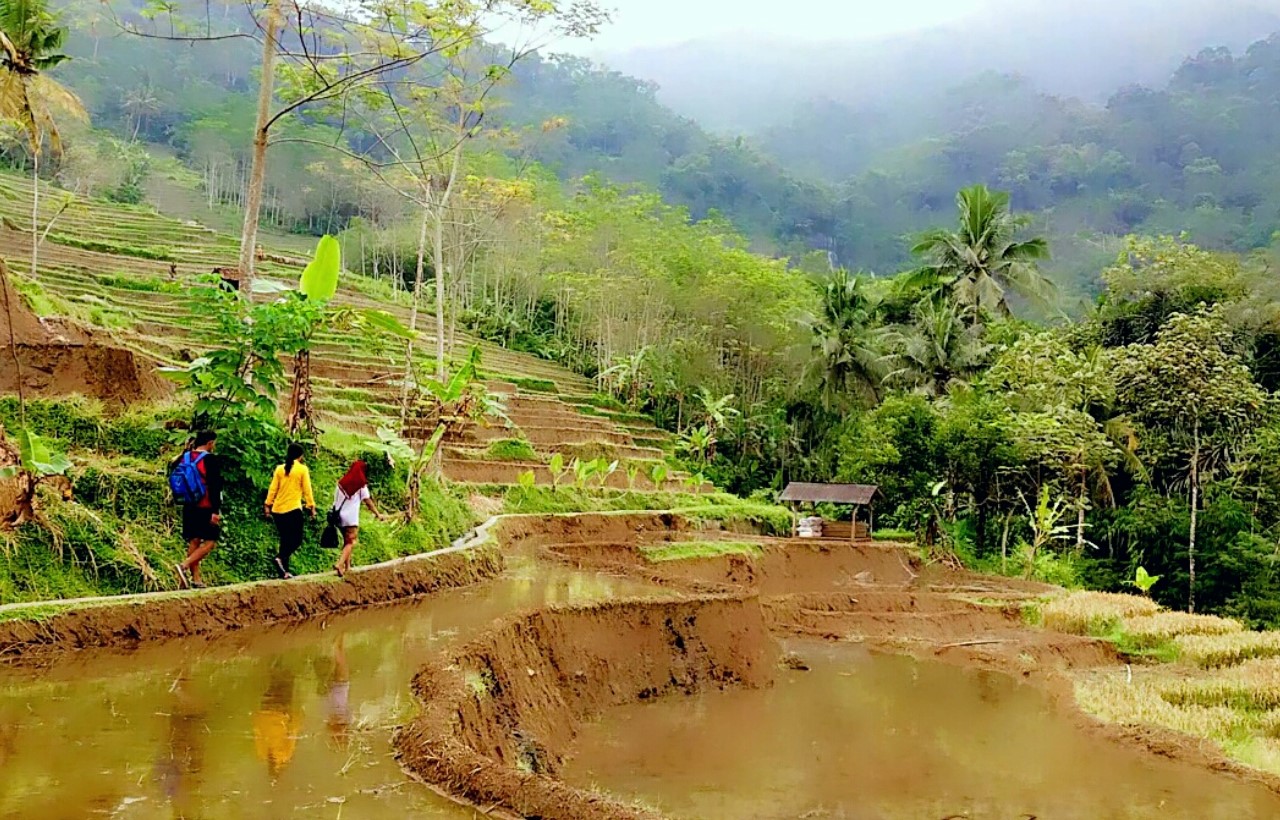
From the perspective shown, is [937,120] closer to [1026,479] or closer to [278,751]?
[1026,479]

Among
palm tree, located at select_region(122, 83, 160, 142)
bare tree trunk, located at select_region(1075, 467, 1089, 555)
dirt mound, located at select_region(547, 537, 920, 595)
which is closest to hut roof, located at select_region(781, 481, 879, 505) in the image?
dirt mound, located at select_region(547, 537, 920, 595)

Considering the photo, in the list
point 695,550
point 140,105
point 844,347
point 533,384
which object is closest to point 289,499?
point 695,550

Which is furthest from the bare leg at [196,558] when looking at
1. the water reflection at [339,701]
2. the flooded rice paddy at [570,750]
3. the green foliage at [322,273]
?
the green foliage at [322,273]

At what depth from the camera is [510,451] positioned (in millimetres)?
24109

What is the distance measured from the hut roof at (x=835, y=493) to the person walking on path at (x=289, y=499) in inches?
740

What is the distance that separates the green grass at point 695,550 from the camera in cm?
1697

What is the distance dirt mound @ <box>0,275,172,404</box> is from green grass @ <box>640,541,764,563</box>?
8.55 metres

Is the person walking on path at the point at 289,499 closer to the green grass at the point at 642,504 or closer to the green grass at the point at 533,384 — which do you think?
the green grass at the point at 642,504

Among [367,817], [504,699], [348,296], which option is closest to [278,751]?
[367,817]

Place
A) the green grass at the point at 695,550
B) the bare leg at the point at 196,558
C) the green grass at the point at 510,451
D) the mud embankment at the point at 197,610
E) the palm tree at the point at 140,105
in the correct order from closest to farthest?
the mud embankment at the point at 197,610, the bare leg at the point at 196,558, the green grass at the point at 695,550, the green grass at the point at 510,451, the palm tree at the point at 140,105

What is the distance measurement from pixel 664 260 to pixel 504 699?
100 ft

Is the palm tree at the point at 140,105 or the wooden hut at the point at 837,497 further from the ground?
the palm tree at the point at 140,105

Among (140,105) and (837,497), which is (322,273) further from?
(140,105)

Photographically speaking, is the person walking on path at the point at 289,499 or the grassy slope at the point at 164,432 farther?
the person walking on path at the point at 289,499
